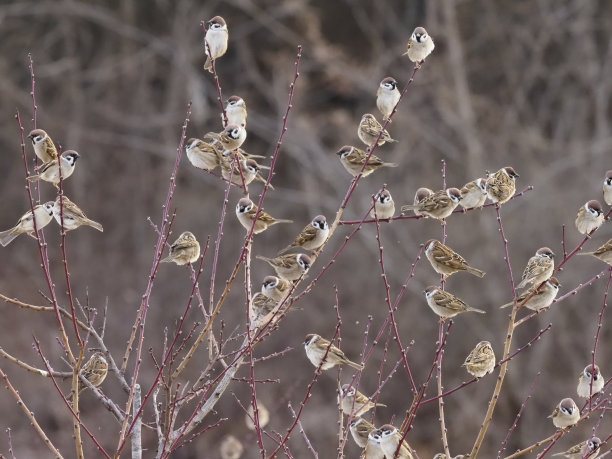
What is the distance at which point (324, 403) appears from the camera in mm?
14477

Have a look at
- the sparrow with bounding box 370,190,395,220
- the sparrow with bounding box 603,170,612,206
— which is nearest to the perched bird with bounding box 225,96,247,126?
the sparrow with bounding box 370,190,395,220

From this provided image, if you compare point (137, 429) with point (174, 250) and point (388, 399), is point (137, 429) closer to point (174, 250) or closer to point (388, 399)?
point (174, 250)

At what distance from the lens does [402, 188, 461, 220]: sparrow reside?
5.41 metres

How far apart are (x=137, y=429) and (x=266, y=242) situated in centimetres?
1343

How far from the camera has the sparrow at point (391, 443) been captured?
4.67 metres

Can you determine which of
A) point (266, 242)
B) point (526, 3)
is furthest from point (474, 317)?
point (526, 3)

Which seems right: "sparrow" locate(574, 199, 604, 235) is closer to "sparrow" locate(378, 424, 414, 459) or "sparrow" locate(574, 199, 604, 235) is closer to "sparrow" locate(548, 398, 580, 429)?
"sparrow" locate(548, 398, 580, 429)

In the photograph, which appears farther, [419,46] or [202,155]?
[202,155]

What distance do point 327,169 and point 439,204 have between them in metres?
9.26

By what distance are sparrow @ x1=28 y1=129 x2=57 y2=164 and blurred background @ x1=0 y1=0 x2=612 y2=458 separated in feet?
21.8

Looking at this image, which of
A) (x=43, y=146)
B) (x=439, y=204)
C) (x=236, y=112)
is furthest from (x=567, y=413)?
(x=43, y=146)

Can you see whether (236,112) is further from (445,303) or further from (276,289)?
(445,303)

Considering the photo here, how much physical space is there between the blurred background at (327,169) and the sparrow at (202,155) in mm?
5799

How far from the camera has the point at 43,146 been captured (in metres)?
4.94
